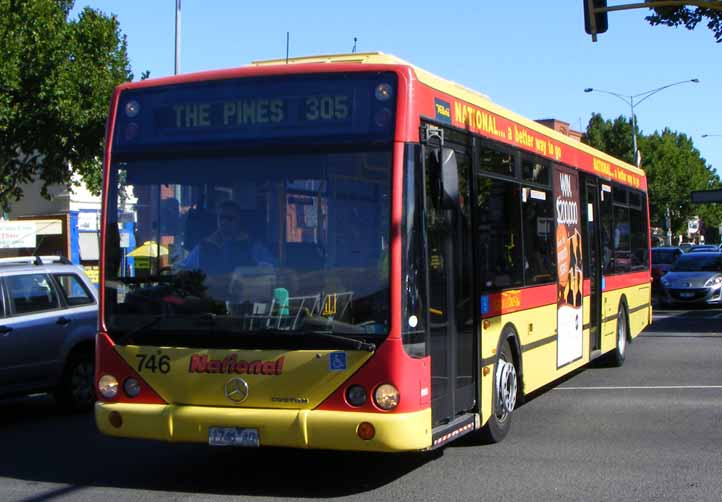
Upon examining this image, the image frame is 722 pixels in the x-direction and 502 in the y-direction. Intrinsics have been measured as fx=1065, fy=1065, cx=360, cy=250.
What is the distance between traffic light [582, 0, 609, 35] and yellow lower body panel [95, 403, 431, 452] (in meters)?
9.01

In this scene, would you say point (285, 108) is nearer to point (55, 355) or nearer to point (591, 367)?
point (55, 355)

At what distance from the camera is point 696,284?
30406 millimetres

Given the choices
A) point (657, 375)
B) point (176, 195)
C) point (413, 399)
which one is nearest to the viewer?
point (413, 399)

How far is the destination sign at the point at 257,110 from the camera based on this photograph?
7.25 meters

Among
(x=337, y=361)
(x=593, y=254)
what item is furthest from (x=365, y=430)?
(x=593, y=254)

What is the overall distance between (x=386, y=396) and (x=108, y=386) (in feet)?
6.99

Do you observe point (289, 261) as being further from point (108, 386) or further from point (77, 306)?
point (77, 306)

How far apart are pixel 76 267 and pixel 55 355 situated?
140 cm

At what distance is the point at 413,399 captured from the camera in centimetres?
705

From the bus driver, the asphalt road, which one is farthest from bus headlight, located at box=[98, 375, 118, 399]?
the bus driver

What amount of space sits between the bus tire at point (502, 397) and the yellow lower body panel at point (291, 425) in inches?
76.7

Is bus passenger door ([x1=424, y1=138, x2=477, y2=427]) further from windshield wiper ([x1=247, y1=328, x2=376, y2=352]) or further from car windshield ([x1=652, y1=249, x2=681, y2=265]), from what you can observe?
car windshield ([x1=652, y1=249, x2=681, y2=265])

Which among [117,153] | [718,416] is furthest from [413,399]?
[718,416]

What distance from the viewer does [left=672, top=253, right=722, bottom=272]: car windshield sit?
3172 cm
